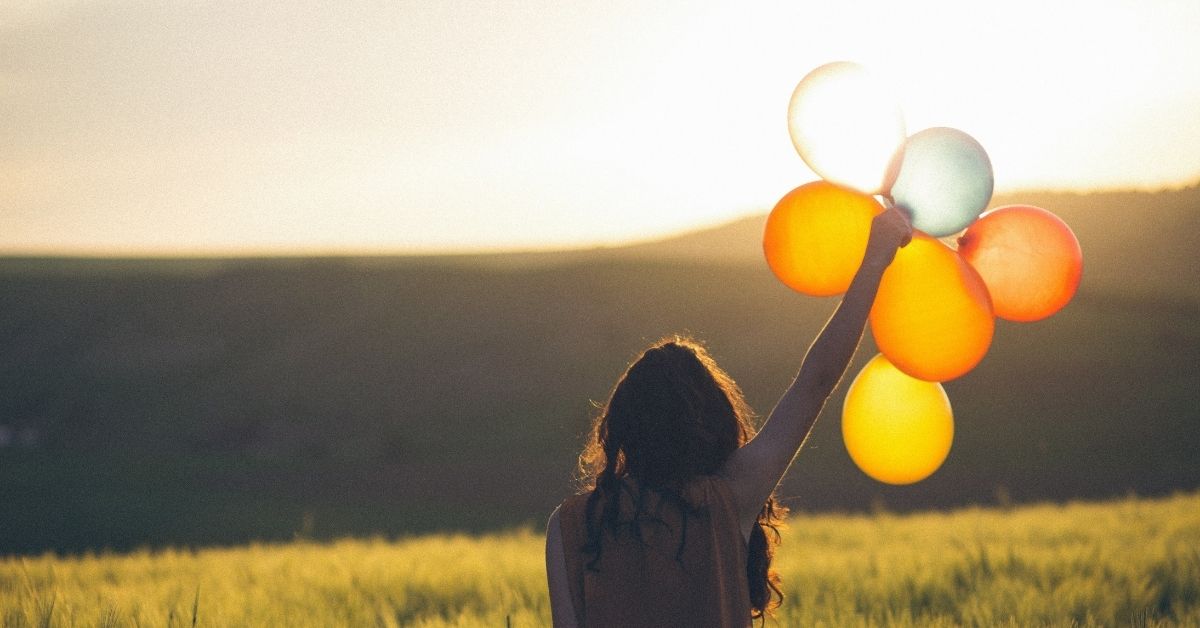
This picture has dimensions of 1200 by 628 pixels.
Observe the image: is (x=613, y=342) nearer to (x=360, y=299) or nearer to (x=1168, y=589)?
(x=360, y=299)

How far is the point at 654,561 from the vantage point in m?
2.12

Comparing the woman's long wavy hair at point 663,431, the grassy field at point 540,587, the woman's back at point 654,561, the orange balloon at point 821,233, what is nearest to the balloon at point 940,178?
the orange balloon at point 821,233

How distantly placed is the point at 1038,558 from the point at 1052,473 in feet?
70.2

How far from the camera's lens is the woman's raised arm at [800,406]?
204 centimetres

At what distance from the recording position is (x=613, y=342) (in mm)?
39062

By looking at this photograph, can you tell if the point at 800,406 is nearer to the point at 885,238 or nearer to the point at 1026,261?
the point at 885,238

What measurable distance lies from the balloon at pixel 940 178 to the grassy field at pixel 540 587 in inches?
53.0

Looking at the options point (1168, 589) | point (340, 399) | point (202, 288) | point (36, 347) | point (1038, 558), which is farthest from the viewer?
point (202, 288)

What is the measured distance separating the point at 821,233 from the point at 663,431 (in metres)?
1.01

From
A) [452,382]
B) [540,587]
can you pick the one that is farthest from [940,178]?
[452,382]

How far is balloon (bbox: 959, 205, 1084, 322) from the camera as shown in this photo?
9.84ft

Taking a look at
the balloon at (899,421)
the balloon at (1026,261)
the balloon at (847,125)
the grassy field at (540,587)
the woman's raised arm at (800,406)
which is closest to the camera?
the woman's raised arm at (800,406)

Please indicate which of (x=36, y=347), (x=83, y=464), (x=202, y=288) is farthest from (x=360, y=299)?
(x=83, y=464)

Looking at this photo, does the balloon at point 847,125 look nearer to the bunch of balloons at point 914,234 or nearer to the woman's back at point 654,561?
the bunch of balloons at point 914,234
